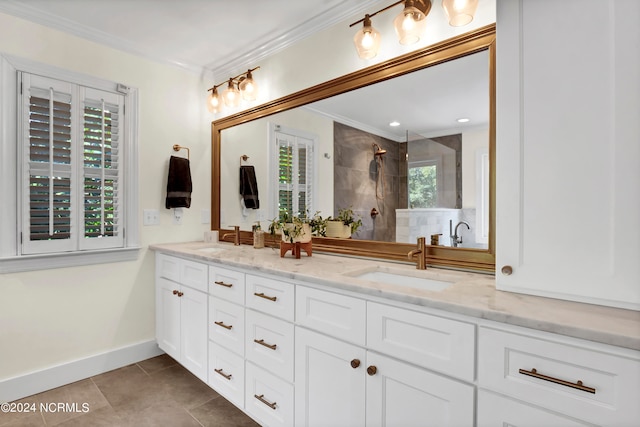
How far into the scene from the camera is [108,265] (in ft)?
8.39

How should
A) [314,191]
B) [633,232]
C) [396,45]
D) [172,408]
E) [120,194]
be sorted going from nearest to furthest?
1. [633,232]
2. [396,45]
3. [172,408]
4. [314,191]
5. [120,194]

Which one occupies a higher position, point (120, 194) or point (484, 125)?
point (484, 125)

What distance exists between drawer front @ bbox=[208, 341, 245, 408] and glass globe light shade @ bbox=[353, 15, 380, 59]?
5.85 feet

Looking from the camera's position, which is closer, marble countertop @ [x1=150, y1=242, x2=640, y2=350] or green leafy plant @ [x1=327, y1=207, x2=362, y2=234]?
marble countertop @ [x1=150, y1=242, x2=640, y2=350]

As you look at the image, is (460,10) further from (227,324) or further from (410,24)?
(227,324)

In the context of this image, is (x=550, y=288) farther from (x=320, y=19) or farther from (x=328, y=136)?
(x=320, y=19)

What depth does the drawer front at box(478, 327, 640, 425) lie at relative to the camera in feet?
2.72

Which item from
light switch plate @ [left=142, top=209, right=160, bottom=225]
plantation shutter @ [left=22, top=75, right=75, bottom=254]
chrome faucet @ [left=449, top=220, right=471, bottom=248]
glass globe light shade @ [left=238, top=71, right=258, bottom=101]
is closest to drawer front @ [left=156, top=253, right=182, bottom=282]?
light switch plate @ [left=142, top=209, right=160, bottom=225]

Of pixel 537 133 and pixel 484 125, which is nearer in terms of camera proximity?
pixel 537 133

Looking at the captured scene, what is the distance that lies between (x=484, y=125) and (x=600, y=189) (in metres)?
0.61

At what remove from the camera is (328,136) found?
222 cm

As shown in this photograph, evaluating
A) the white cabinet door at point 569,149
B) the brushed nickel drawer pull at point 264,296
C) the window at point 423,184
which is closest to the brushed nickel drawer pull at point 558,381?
the white cabinet door at point 569,149

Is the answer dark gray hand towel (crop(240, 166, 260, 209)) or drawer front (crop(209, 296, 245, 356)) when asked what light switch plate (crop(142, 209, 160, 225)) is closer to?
dark gray hand towel (crop(240, 166, 260, 209))

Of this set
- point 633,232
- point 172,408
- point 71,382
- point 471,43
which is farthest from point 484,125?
point 71,382
